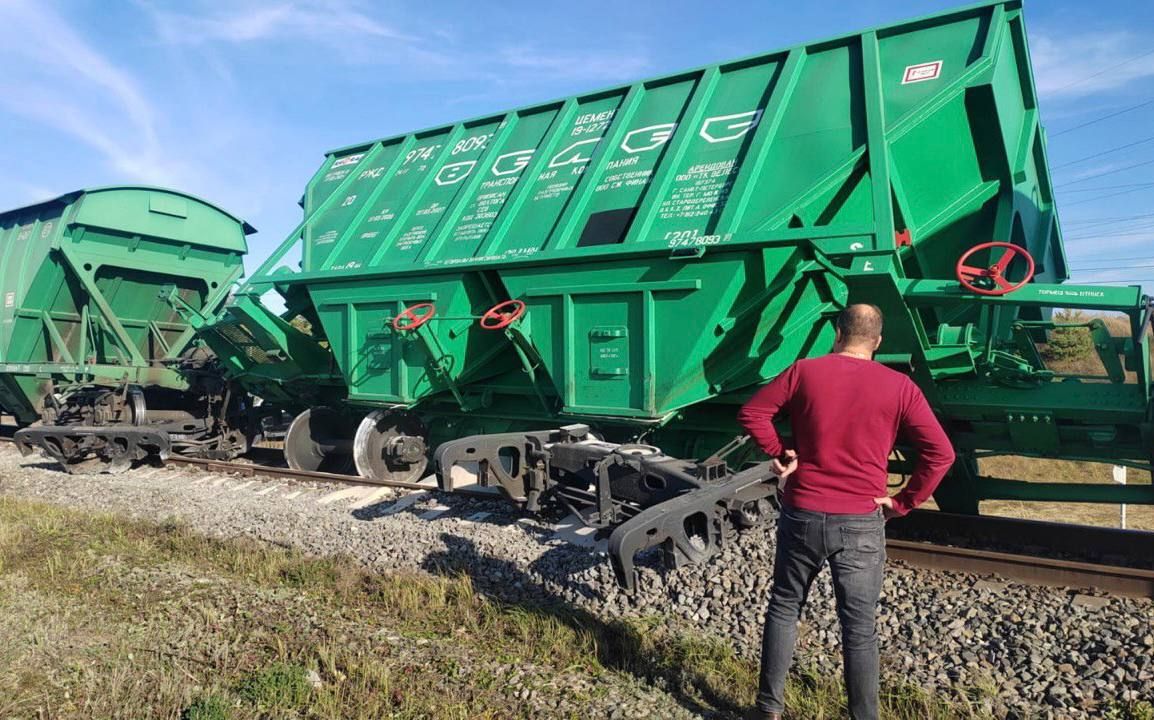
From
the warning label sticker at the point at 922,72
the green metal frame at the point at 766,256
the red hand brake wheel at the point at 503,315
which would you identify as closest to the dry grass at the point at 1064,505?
the green metal frame at the point at 766,256

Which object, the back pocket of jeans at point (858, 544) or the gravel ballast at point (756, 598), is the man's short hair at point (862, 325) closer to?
the back pocket of jeans at point (858, 544)

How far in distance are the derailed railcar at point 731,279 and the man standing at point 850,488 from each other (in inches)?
37.0

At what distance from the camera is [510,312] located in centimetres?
694

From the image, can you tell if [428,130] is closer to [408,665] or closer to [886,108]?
[886,108]

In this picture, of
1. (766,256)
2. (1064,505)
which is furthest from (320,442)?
(1064,505)

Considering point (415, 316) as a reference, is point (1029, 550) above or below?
below

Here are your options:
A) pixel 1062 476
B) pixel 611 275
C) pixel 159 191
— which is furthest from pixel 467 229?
pixel 1062 476

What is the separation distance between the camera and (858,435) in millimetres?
2957

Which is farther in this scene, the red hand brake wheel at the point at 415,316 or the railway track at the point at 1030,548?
the red hand brake wheel at the point at 415,316

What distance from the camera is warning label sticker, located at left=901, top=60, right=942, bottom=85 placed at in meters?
5.69

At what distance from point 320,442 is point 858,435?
795 cm

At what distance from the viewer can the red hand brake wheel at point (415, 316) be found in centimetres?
711

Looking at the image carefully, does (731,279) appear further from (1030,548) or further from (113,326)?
(113,326)

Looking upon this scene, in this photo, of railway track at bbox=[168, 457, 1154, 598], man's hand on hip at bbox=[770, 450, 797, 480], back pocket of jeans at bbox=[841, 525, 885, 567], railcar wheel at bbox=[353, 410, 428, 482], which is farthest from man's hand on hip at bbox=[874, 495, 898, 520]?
railcar wheel at bbox=[353, 410, 428, 482]
